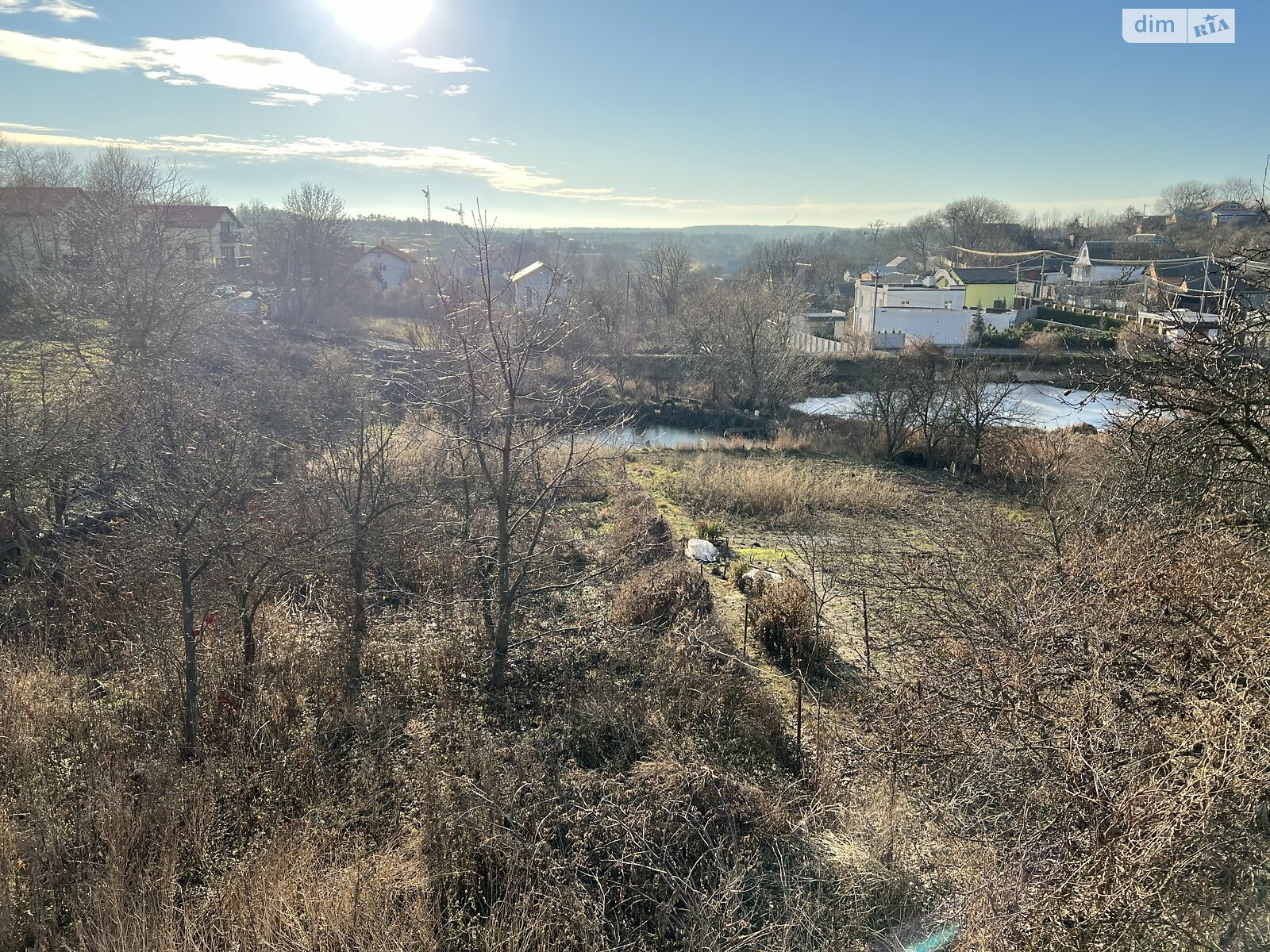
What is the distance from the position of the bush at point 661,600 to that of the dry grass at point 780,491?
5513 millimetres

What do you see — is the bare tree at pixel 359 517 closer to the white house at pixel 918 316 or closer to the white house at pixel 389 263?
the white house at pixel 918 316

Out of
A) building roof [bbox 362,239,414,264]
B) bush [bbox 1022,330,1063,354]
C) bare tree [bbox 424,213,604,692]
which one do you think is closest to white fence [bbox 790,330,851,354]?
bush [bbox 1022,330,1063,354]

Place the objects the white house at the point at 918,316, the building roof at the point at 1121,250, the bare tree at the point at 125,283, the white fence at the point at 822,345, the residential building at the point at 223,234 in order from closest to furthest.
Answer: the bare tree at the point at 125,283 < the white fence at the point at 822,345 < the white house at the point at 918,316 < the residential building at the point at 223,234 < the building roof at the point at 1121,250

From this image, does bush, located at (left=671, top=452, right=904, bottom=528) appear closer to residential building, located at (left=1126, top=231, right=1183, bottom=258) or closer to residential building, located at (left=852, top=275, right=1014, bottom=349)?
residential building, located at (left=852, top=275, right=1014, bottom=349)

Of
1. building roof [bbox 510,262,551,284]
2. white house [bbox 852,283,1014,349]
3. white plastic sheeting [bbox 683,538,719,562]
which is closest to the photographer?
building roof [bbox 510,262,551,284]

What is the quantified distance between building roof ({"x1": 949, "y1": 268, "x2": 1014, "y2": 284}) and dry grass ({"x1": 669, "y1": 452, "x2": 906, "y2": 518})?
1276 inches

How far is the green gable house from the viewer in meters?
42.8

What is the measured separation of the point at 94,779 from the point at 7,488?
4.65 metres

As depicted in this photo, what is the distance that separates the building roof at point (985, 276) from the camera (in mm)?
42719

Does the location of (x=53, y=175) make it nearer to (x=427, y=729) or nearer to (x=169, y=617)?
(x=169, y=617)

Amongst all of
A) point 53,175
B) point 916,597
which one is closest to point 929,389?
point 916,597

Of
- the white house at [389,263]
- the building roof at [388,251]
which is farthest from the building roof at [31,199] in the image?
the building roof at [388,251]

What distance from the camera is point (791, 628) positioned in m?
7.41

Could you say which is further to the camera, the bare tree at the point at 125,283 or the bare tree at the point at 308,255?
the bare tree at the point at 308,255
